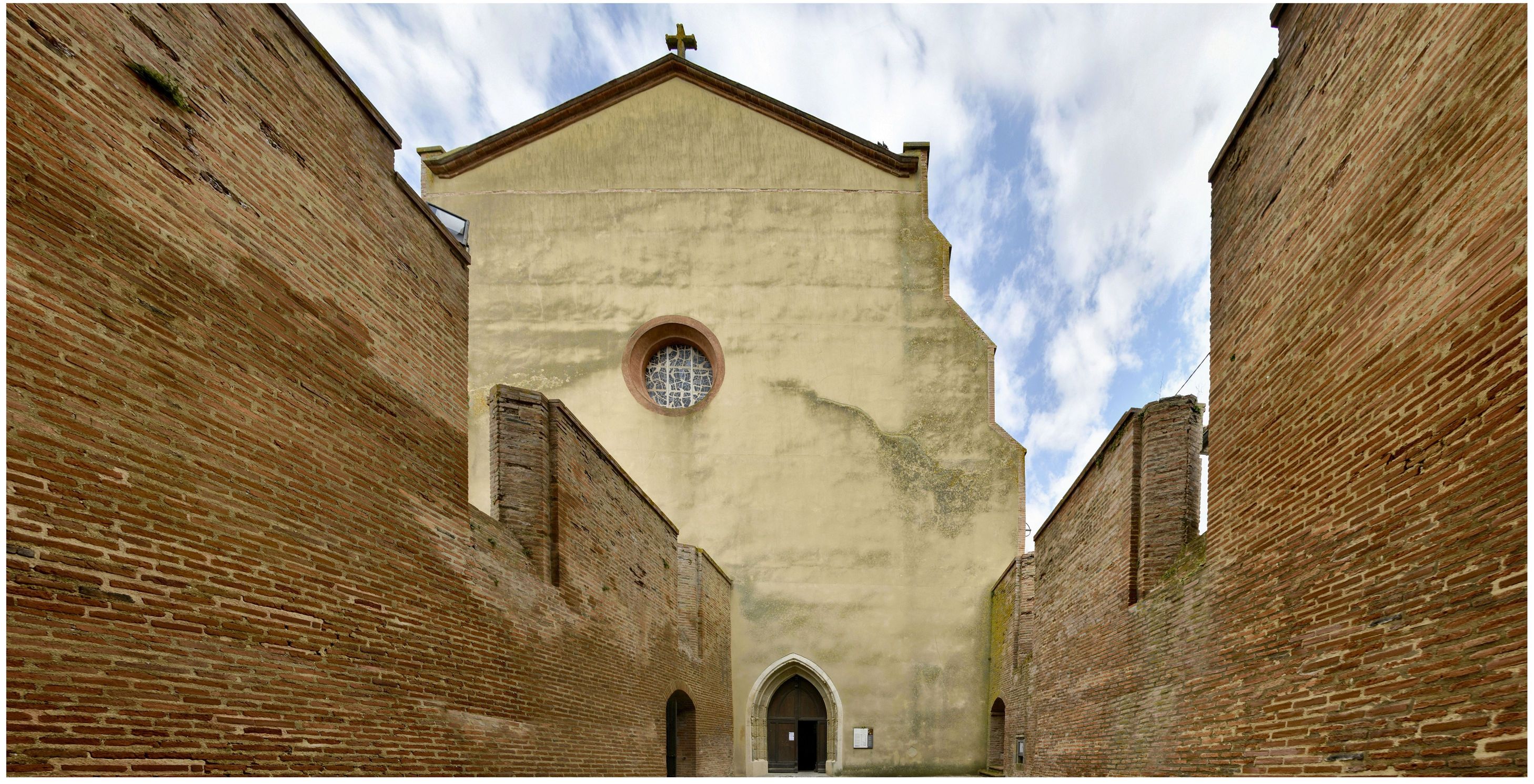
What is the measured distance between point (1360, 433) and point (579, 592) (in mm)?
6249

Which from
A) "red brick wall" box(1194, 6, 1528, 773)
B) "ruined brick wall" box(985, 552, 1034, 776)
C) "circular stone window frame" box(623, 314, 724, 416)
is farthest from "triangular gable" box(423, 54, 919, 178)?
"red brick wall" box(1194, 6, 1528, 773)

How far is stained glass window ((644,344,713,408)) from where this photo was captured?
15539 millimetres

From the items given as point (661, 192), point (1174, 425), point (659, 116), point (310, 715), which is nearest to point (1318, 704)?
point (1174, 425)

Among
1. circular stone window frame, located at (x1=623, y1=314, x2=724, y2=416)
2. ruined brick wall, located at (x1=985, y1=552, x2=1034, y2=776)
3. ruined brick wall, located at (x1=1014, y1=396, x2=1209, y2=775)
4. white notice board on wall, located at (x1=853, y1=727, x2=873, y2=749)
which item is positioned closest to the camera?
ruined brick wall, located at (x1=1014, y1=396, x2=1209, y2=775)

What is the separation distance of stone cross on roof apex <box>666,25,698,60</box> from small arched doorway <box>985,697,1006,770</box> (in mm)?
14686

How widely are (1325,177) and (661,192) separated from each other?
512 inches

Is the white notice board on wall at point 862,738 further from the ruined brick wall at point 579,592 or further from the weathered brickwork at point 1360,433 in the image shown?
the weathered brickwork at point 1360,433

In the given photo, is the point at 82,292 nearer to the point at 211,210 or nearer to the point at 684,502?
the point at 211,210

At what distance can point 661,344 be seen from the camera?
51.5 feet

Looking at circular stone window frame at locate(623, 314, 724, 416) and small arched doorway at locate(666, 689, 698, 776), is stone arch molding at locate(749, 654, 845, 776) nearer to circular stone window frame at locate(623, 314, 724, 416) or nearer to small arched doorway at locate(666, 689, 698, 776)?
small arched doorway at locate(666, 689, 698, 776)

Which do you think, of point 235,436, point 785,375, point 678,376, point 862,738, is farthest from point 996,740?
point 235,436

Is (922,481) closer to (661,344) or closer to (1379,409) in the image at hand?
(661,344)

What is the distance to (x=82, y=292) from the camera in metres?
3.23

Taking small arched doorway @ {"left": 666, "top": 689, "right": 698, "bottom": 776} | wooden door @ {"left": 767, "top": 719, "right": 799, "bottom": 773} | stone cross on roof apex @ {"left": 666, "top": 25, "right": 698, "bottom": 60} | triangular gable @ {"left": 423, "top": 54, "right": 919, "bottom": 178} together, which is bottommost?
wooden door @ {"left": 767, "top": 719, "right": 799, "bottom": 773}
